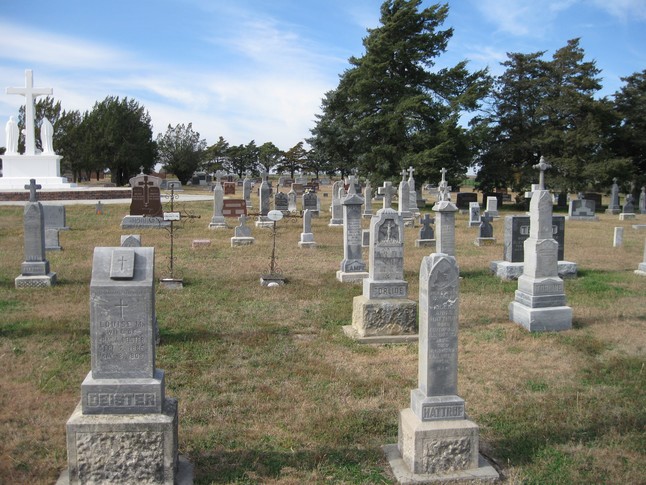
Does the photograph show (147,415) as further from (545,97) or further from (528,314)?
(545,97)

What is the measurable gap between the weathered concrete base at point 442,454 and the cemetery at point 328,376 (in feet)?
0.05

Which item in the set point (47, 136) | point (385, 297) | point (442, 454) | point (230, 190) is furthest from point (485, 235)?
point (47, 136)

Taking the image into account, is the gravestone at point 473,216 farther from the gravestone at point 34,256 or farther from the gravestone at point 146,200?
the gravestone at point 34,256

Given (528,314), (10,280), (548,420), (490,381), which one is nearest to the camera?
(548,420)

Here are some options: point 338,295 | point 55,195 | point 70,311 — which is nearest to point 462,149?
point 55,195

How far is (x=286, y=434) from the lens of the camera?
5.19 metres

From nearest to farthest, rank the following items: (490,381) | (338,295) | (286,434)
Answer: (286,434)
(490,381)
(338,295)

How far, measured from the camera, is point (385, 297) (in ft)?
28.3

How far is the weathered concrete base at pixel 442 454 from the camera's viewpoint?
14.6ft

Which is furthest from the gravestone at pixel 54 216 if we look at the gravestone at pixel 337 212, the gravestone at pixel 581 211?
the gravestone at pixel 581 211

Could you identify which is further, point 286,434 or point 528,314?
point 528,314

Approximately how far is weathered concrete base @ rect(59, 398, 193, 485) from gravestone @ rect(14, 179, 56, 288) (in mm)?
7998

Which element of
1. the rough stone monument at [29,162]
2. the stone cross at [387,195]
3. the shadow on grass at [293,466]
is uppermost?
the rough stone monument at [29,162]

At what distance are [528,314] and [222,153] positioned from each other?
77.3m
